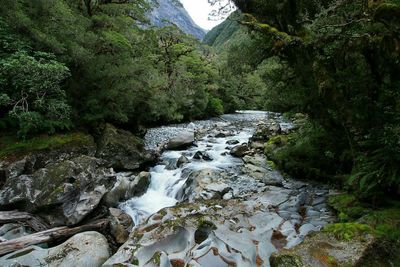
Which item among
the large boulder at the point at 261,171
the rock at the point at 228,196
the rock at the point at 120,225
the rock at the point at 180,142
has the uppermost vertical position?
the rock at the point at 180,142

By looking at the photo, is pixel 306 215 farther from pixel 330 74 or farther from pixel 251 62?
pixel 251 62

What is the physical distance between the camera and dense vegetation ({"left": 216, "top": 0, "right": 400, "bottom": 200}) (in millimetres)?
6102

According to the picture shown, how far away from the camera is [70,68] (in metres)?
A: 13.1

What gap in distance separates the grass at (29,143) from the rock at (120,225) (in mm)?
3875

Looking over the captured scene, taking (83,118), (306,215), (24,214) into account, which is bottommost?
(306,215)

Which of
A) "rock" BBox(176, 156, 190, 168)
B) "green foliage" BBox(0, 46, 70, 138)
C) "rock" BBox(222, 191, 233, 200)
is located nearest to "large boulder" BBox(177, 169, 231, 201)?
"rock" BBox(222, 191, 233, 200)

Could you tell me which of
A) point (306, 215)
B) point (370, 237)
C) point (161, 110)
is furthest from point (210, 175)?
point (161, 110)

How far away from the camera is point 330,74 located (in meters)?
7.41

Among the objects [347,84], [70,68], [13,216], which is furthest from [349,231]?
[70,68]

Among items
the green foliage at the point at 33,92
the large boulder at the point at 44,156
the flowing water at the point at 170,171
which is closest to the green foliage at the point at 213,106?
the flowing water at the point at 170,171

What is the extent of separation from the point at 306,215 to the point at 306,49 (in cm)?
443

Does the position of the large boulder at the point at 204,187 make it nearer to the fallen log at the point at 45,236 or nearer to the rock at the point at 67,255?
the fallen log at the point at 45,236

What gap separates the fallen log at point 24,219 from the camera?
7.45 meters

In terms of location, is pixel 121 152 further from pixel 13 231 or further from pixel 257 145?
pixel 257 145
